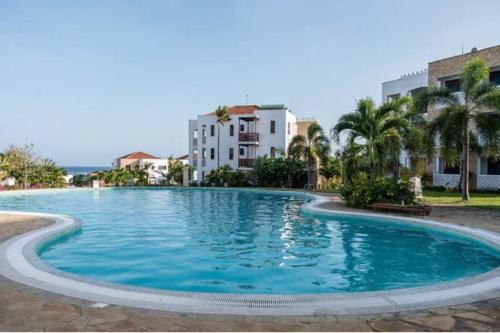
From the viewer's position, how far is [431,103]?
20.3 metres

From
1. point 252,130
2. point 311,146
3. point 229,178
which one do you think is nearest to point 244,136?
point 252,130

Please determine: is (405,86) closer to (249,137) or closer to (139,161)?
(249,137)

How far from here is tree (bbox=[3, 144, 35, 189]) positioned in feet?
109

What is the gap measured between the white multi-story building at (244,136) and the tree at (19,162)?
16820 millimetres

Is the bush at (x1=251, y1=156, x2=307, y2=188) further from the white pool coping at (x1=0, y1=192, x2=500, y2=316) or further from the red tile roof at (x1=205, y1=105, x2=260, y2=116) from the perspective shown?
the white pool coping at (x1=0, y1=192, x2=500, y2=316)

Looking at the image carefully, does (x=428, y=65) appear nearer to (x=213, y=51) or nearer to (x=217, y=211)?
(x=213, y=51)

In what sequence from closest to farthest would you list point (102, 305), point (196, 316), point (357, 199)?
point (196, 316), point (102, 305), point (357, 199)

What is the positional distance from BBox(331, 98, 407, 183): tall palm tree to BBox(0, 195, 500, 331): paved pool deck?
14123 millimetres

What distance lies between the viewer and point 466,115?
747 inches

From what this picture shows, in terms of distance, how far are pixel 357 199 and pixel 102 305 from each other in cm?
1380

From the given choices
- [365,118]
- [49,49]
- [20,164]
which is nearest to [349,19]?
[365,118]

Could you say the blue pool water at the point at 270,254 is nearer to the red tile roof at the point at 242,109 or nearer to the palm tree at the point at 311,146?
the palm tree at the point at 311,146

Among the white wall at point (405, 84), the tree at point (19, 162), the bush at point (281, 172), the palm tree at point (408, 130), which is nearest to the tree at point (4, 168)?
the tree at point (19, 162)

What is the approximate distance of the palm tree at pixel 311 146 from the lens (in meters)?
31.3
